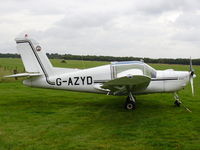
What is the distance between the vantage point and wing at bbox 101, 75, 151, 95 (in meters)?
9.63

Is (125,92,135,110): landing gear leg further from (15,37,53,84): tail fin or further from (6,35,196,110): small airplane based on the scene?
(15,37,53,84): tail fin

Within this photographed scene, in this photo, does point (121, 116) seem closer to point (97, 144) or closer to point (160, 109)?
point (160, 109)

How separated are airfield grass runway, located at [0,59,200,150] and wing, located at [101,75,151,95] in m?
0.82

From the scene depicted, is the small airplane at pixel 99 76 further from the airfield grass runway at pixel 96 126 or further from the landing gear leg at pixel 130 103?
the airfield grass runway at pixel 96 126

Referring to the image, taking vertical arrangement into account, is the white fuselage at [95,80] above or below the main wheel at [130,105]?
above

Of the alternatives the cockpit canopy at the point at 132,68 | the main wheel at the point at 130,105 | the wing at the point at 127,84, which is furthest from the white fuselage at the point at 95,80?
the main wheel at the point at 130,105

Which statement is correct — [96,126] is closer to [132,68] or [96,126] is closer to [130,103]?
[130,103]

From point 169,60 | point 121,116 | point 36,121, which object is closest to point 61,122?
point 36,121

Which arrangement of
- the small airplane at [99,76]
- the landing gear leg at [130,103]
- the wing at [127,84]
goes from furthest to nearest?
the small airplane at [99,76] → the landing gear leg at [130,103] → the wing at [127,84]

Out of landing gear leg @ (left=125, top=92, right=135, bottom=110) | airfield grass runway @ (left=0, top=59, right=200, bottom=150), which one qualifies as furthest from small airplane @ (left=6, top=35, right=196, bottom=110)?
airfield grass runway @ (left=0, top=59, right=200, bottom=150)

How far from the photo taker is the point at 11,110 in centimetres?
1088

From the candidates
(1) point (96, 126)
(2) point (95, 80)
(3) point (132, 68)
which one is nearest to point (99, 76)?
(2) point (95, 80)

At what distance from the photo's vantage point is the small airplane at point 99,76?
11.2 meters

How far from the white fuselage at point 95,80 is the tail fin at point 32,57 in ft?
1.13
